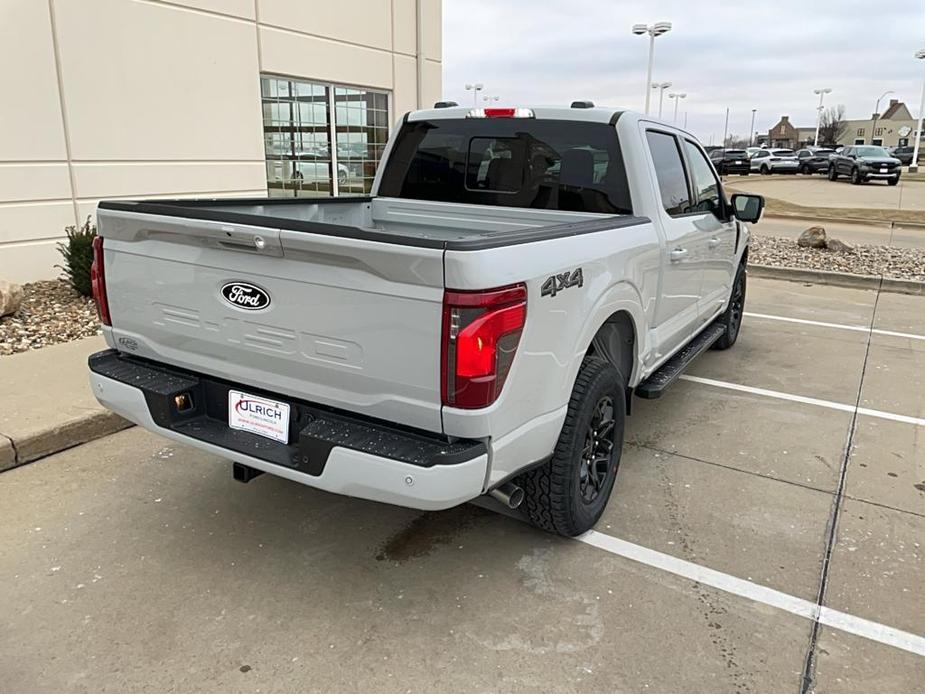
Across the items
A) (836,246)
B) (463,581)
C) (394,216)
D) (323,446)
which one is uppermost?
(394,216)

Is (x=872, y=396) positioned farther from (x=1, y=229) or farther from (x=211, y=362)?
(x=1, y=229)

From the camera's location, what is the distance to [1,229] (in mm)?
7574

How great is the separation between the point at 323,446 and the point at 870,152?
3978cm

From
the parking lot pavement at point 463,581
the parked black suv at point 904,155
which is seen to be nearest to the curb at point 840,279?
the parking lot pavement at point 463,581

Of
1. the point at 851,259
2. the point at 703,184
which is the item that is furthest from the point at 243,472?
the point at 851,259

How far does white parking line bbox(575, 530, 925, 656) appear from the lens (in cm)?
281

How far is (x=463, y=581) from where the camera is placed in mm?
3148

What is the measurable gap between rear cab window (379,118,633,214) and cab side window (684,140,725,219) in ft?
4.14

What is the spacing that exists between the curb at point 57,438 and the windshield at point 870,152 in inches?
1519

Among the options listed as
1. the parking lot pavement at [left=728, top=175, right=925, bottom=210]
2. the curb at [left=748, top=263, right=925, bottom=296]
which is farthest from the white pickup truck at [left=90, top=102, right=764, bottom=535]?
the parking lot pavement at [left=728, top=175, right=925, bottom=210]

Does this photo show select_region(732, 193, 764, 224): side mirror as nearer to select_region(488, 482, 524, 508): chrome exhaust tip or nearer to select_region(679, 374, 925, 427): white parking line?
select_region(679, 374, 925, 427): white parking line

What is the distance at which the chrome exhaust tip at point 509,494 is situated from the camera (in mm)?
2955

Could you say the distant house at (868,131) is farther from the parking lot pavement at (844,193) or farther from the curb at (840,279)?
the curb at (840,279)

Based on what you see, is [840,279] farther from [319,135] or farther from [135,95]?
[135,95]
